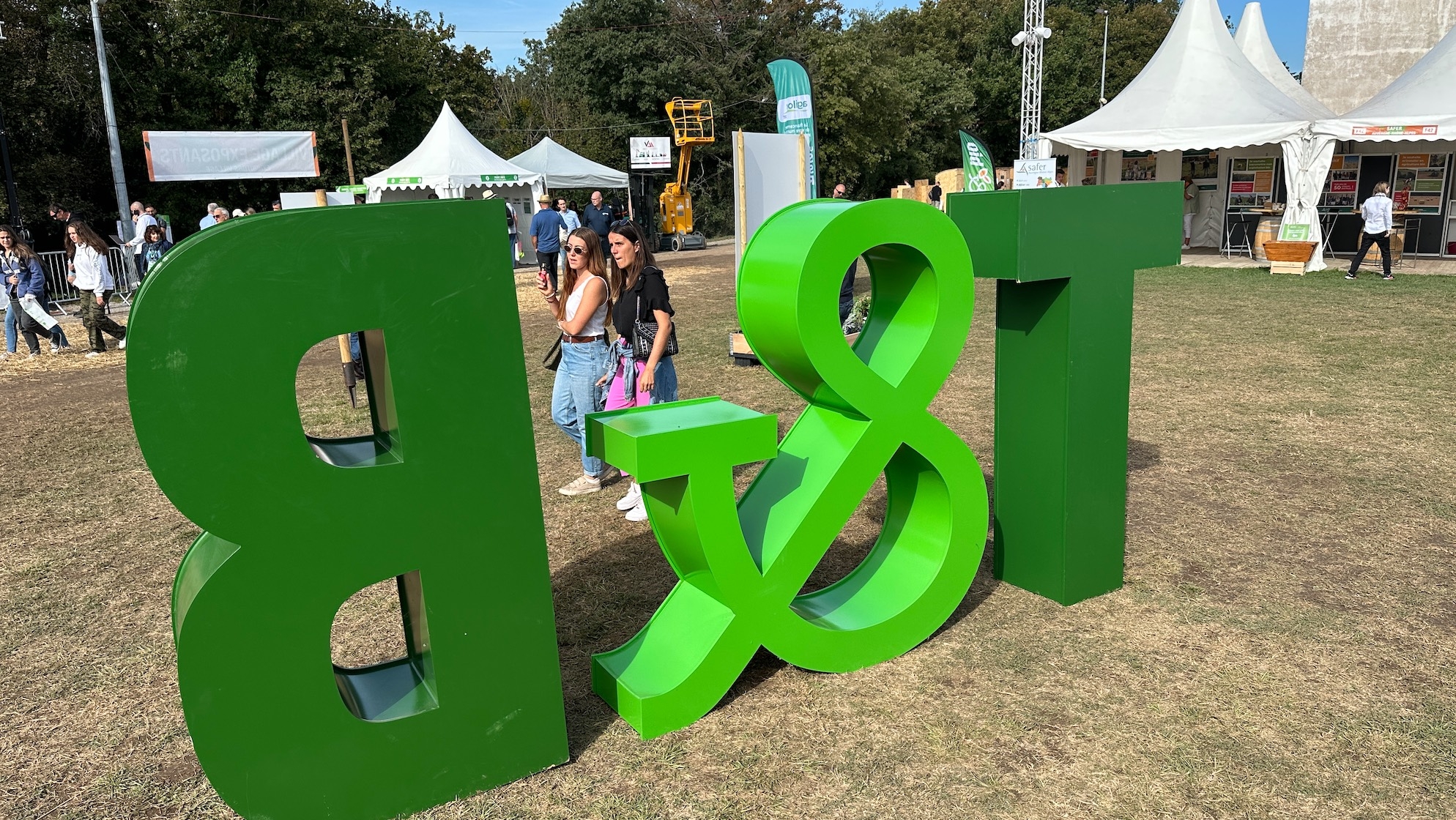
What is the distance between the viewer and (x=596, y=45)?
35844 mm

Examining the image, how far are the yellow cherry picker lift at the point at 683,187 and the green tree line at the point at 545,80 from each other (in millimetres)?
7303

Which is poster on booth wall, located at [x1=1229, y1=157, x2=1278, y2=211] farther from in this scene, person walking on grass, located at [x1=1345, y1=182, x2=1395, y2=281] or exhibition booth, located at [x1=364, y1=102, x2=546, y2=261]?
exhibition booth, located at [x1=364, y1=102, x2=546, y2=261]

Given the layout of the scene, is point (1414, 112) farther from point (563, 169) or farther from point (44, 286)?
point (44, 286)

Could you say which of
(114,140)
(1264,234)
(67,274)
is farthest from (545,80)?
(1264,234)

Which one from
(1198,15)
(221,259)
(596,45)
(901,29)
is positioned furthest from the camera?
(901,29)

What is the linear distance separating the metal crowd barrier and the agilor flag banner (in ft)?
5.70

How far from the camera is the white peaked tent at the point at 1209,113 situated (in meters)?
16.0

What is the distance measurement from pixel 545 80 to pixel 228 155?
25.7 metres

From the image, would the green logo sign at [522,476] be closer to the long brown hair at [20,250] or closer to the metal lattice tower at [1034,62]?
the long brown hair at [20,250]

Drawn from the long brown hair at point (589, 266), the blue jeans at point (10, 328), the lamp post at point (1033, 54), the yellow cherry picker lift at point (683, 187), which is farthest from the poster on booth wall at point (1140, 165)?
the blue jeans at point (10, 328)

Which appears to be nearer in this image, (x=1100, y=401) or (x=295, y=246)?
A: (x=295, y=246)

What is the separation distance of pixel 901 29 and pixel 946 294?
52159 mm

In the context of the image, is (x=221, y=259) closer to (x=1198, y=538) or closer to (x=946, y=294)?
(x=946, y=294)

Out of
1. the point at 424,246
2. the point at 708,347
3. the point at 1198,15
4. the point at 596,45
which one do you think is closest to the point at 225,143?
the point at 708,347
